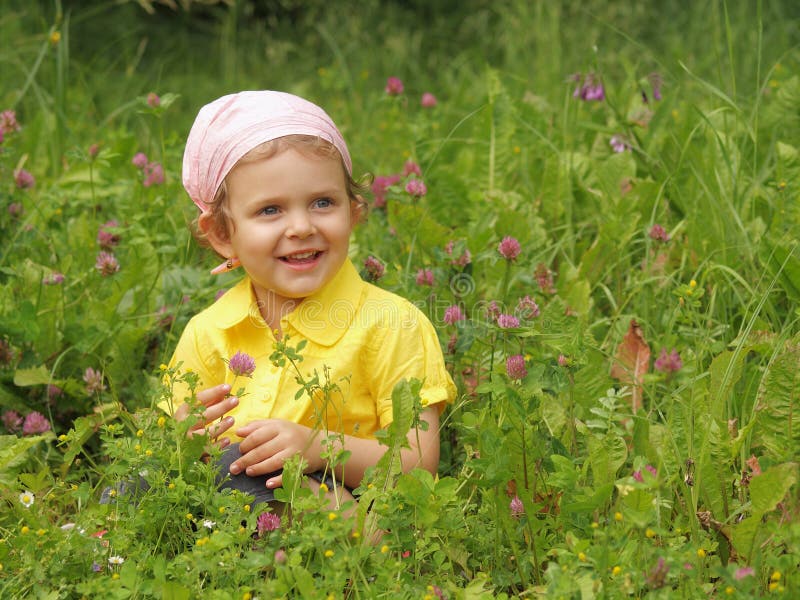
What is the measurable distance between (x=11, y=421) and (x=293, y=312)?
2.81 feet

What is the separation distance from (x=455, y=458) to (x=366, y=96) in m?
3.16

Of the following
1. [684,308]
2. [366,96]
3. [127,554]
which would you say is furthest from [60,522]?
[366,96]

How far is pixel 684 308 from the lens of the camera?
8.89 feet

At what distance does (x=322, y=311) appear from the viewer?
2.27 m

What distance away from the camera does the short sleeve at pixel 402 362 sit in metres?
2.23

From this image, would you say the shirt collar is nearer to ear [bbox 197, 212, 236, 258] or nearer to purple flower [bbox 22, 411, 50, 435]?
ear [bbox 197, 212, 236, 258]

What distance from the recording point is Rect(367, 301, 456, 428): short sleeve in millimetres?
2229

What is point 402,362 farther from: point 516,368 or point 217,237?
point 217,237

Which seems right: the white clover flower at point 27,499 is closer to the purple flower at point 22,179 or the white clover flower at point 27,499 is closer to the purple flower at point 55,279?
the purple flower at point 55,279

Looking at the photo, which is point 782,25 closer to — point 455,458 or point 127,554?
point 455,458

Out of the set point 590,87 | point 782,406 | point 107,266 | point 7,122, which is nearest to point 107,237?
point 107,266

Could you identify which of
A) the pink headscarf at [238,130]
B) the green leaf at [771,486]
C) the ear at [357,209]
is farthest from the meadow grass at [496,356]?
the pink headscarf at [238,130]

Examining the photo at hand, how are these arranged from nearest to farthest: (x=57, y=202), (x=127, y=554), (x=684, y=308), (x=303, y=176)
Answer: (x=127, y=554) → (x=303, y=176) → (x=684, y=308) → (x=57, y=202)

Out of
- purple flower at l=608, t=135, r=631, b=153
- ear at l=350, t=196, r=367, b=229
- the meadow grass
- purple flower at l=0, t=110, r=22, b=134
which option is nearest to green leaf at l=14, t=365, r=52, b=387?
the meadow grass
